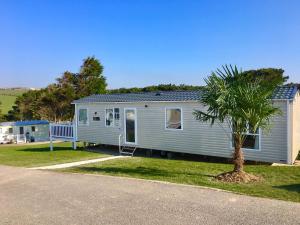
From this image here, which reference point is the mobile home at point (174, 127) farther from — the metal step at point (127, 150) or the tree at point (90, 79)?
the tree at point (90, 79)

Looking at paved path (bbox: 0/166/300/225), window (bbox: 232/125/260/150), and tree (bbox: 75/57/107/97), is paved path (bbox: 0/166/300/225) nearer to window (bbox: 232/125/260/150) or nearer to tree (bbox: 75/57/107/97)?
window (bbox: 232/125/260/150)

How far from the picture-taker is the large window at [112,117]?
19.0 meters

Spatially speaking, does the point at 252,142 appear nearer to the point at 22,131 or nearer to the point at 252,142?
the point at 252,142

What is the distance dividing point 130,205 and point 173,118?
29.0 feet

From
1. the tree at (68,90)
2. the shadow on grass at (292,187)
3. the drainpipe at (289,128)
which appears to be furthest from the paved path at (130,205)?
the tree at (68,90)

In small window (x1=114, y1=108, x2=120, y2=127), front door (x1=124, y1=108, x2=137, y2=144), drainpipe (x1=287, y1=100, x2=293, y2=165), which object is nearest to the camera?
drainpipe (x1=287, y1=100, x2=293, y2=165)

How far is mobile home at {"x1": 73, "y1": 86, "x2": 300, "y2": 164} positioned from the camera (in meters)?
13.2

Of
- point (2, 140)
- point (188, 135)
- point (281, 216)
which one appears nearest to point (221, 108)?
point (281, 216)

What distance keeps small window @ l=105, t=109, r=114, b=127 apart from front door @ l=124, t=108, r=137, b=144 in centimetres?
105

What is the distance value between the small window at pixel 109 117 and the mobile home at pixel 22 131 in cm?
1788

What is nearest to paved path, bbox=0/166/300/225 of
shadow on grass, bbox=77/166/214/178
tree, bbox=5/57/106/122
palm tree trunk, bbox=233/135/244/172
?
shadow on grass, bbox=77/166/214/178

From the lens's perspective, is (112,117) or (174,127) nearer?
(174,127)

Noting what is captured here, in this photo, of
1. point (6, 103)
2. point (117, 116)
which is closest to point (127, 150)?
point (117, 116)

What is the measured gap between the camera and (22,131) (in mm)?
35594
